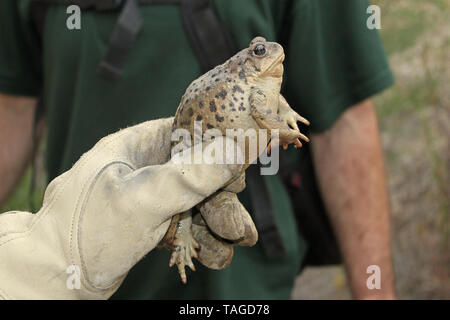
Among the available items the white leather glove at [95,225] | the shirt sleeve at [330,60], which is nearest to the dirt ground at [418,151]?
the shirt sleeve at [330,60]

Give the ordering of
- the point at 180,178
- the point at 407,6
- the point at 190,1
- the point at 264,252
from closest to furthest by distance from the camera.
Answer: the point at 180,178 < the point at 190,1 < the point at 264,252 < the point at 407,6

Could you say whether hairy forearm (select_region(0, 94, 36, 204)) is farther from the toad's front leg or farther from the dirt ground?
the dirt ground

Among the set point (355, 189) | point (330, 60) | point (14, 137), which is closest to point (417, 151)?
point (355, 189)

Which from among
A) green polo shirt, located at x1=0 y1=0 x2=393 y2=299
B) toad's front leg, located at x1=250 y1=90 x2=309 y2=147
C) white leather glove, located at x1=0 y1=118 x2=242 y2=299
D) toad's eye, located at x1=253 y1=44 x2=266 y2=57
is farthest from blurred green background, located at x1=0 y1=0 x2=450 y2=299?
toad's front leg, located at x1=250 y1=90 x2=309 y2=147

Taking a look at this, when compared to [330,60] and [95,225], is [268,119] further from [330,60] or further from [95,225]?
[330,60]

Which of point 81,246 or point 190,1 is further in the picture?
point 190,1

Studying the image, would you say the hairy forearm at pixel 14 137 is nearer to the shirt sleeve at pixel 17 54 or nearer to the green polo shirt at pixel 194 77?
the shirt sleeve at pixel 17 54

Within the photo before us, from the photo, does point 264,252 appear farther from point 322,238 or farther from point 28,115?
point 28,115

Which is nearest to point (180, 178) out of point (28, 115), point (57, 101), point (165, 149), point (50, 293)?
point (165, 149)
